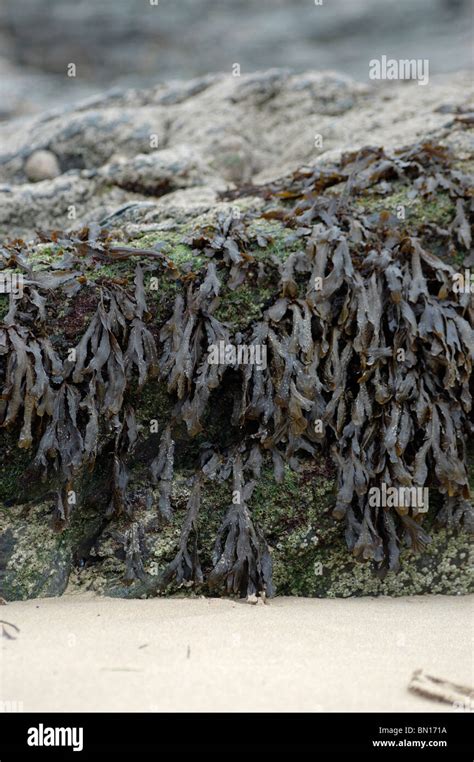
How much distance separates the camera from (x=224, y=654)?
2213 mm

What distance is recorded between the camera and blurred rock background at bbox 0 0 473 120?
22.1 metres

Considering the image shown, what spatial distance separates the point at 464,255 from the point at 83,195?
10.8 ft

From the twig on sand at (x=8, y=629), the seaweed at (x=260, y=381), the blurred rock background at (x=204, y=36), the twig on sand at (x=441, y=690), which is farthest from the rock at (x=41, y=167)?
the blurred rock background at (x=204, y=36)

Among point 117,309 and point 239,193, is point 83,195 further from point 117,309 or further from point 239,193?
point 117,309

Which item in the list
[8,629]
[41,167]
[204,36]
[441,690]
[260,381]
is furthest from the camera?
[204,36]

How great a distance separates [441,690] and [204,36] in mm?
26152

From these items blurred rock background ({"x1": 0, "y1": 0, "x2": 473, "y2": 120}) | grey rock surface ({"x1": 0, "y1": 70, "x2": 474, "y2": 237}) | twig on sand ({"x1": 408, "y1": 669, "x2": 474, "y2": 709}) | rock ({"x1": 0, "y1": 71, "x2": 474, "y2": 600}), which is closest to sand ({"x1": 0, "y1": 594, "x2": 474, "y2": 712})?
twig on sand ({"x1": 408, "y1": 669, "x2": 474, "y2": 709})

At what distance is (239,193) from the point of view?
16.1 ft

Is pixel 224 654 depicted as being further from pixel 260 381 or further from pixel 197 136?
pixel 197 136

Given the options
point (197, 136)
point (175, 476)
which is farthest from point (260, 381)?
point (197, 136)

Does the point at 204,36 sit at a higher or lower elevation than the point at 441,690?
higher

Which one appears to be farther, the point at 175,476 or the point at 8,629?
the point at 175,476

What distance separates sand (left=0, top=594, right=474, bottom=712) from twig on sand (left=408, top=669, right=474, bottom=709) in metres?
0.03
